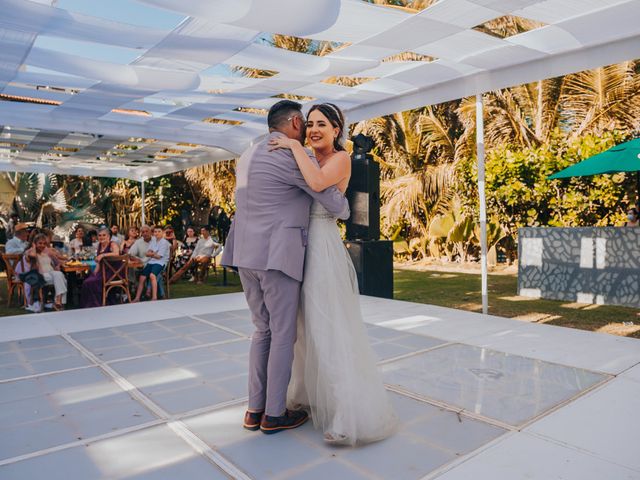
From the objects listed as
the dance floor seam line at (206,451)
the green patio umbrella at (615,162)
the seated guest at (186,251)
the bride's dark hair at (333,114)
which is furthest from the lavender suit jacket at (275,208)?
the seated guest at (186,251)

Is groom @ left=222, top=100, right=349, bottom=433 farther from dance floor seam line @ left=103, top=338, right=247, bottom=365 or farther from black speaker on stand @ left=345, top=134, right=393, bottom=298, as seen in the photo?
black speaker on stand @ left=345, top=134, right=393, bottom=298

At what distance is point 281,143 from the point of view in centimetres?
236

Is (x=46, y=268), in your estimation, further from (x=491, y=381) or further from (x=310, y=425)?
(x=491, y=381)

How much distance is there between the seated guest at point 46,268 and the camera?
7.10 meters

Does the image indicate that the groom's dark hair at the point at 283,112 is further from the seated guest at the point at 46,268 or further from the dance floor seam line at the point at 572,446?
the seated guest at the point at 46,268

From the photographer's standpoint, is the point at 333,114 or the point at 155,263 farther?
the point at 155,263

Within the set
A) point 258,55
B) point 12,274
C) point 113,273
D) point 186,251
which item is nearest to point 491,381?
point 258,55

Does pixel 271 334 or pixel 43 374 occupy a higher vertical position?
pixel 271 334

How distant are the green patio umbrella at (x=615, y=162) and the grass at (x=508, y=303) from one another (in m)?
1.87

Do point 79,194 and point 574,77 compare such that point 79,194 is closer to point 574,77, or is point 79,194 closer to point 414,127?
point 414,127

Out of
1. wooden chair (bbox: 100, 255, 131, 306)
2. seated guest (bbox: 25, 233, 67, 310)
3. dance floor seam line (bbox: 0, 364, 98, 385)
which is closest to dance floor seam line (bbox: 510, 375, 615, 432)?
dance floor seam line (bbox: 0, 364, 98, 385)

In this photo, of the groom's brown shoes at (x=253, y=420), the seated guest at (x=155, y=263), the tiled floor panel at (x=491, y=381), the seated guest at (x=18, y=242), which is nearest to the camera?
the groom's brown shoes at (x=253, y=420)

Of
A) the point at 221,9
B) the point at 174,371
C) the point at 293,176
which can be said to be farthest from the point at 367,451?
A: the point at 221,9

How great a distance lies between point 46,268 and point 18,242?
222 cm
